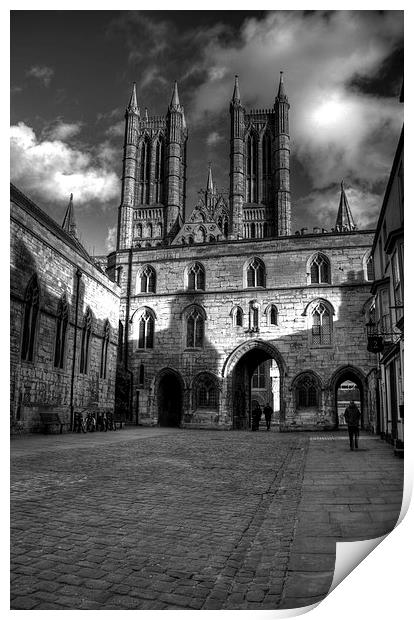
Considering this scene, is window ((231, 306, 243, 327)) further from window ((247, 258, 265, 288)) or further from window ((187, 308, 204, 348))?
window ((187, 308, 204, 348))

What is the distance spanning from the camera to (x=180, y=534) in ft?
12.7

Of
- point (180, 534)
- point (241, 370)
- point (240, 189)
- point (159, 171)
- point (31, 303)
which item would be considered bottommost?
point (180, 534)

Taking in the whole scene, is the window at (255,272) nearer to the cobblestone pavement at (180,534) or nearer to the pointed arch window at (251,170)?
the cobblestone pavement at (180,534)

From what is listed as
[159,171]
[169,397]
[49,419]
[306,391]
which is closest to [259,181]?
[159,171]

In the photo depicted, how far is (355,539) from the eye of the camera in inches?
96.0

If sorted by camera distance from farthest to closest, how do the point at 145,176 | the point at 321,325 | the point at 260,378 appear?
the point at 145,176
the point at 260,378
the point at 321,325

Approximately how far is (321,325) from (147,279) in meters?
9.05

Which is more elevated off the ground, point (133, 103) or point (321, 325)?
point (321, 325)

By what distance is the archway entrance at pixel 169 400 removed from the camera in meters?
24.6

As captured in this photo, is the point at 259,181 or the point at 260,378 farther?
the point at 259,181

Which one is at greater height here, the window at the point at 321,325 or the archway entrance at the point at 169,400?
the window at the point at 321,325

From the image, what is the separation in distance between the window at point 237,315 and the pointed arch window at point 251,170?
33648mm

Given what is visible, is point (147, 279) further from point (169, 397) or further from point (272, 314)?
point (272, 314)

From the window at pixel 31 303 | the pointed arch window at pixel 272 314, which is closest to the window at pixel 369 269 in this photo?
the pointed arch window at pixel 272 314
